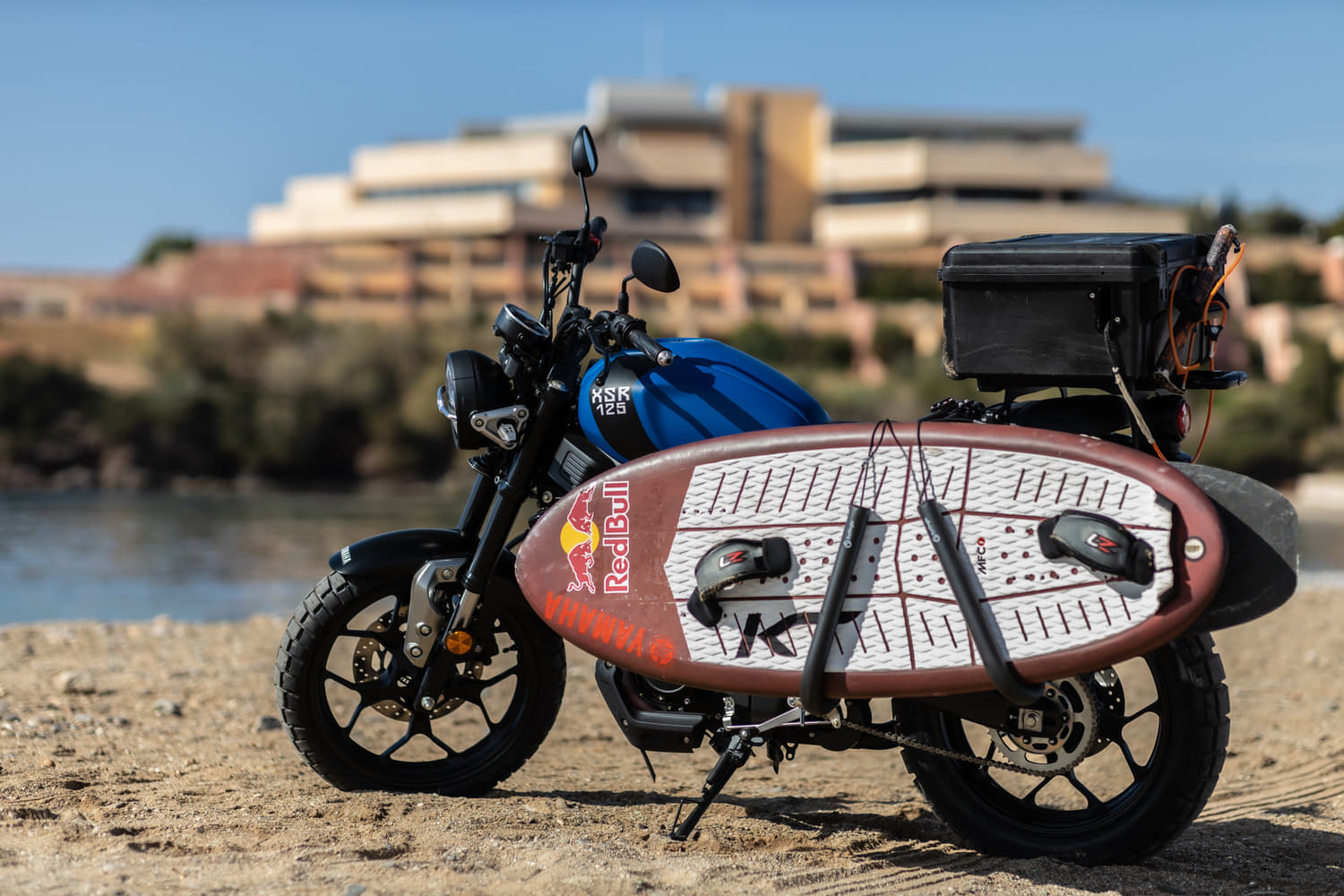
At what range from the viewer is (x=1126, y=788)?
441cm

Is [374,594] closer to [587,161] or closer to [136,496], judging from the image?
[587,161]

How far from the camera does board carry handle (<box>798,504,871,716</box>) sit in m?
4.04

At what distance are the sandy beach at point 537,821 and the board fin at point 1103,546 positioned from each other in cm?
92

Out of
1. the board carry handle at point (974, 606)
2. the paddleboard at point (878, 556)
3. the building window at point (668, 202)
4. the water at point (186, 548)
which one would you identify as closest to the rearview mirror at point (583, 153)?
the paddleboard at point (878, 556)

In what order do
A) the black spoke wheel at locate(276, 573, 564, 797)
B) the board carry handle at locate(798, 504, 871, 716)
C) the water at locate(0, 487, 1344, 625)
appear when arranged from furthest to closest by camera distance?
the water at locate(0, 487, 1344, 625)
the black spoke wheel at locate(276, 573, 564, 797)
the board carry handle at locate(798, 504, 871, 716)

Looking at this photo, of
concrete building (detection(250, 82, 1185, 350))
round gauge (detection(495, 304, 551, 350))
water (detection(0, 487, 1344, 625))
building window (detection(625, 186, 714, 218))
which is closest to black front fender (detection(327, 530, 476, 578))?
round gauge (detection(495, 304, 551, 350))

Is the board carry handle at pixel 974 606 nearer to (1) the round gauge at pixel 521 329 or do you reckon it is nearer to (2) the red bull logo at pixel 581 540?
(2) the red bull logo at pixel 581 540

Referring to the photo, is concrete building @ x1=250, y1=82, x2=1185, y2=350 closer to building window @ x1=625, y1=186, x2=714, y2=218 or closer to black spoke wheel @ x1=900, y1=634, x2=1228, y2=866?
building window @ x1=625, y1=186, x2=714, y2=218

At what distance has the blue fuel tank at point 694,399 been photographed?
4430 millimetres

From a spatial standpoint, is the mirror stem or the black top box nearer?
the black top box

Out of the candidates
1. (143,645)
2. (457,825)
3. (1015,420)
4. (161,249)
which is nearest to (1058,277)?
(1015,420)

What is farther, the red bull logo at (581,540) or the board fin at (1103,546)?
the red bull logo at (581,540)

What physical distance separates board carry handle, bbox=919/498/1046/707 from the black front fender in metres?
1.65

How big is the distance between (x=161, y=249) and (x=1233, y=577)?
9793cm
